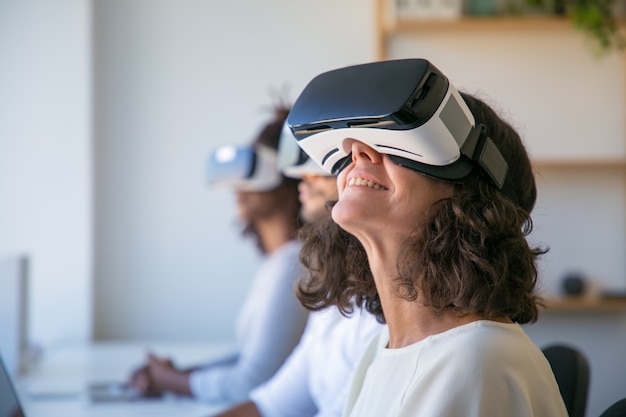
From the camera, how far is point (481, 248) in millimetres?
1004

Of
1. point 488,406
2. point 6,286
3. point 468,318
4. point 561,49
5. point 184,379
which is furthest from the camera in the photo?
point 561,49

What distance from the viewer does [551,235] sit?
11.2 ft

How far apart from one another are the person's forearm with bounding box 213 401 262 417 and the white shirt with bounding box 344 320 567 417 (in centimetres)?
75

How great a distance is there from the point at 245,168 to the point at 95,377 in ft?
2.78

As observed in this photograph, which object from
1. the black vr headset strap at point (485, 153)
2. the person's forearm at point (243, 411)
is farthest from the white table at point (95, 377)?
the black vr headset strap at point (485, 153)

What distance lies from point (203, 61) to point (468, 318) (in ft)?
9.11

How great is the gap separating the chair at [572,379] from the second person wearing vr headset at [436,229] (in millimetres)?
499

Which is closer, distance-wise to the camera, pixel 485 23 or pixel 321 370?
pixel 321 370

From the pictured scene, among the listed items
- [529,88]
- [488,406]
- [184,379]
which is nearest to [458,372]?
[488,406]

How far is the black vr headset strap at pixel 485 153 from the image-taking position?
1.00m

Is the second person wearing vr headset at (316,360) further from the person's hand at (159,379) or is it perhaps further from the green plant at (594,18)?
the green plant at (594,18)

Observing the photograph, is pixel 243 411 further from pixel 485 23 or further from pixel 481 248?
pixel 485 23

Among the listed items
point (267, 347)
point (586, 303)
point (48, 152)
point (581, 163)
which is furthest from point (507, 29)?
point (48, 152)

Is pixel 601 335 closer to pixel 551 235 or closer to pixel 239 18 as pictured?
pixel 551 235
